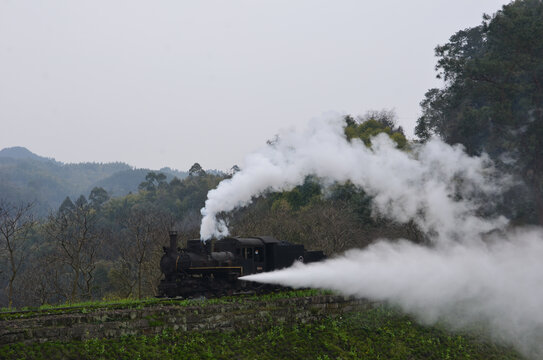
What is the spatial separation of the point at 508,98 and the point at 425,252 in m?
28.4

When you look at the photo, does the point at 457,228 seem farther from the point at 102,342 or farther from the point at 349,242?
the point at 102,342

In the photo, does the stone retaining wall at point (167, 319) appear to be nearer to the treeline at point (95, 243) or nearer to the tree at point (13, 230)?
the tree at point (13, 230)

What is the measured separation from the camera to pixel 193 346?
63.4 feet

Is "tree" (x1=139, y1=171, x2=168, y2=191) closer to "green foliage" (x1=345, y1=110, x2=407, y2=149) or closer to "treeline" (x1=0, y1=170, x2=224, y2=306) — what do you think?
"treeline" (x1=0, y1=170, x2=224, y2=306)

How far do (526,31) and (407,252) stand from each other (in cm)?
3216

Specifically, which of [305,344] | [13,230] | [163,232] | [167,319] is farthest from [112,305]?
[163,232]

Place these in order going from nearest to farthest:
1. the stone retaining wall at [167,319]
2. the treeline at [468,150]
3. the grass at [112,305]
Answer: the stone retaining wall at [167,319] → the grass at [112,305] → the treeline at [468,150]

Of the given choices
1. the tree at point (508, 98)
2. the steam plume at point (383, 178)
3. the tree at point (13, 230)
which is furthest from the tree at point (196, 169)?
the steam plume at point (383, 178)

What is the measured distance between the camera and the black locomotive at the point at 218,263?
27094 millimetres

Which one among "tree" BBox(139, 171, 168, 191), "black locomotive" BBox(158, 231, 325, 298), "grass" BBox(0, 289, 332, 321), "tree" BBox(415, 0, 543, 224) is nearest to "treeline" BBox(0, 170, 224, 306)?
"tree" BBox(139, 171, 168, 191)

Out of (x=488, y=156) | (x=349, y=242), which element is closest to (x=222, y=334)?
(x=349, y=242)

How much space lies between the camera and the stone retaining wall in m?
16.7

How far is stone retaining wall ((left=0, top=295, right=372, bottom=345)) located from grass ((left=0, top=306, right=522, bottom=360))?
30 centimetres

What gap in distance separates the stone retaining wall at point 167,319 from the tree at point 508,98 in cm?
3223
